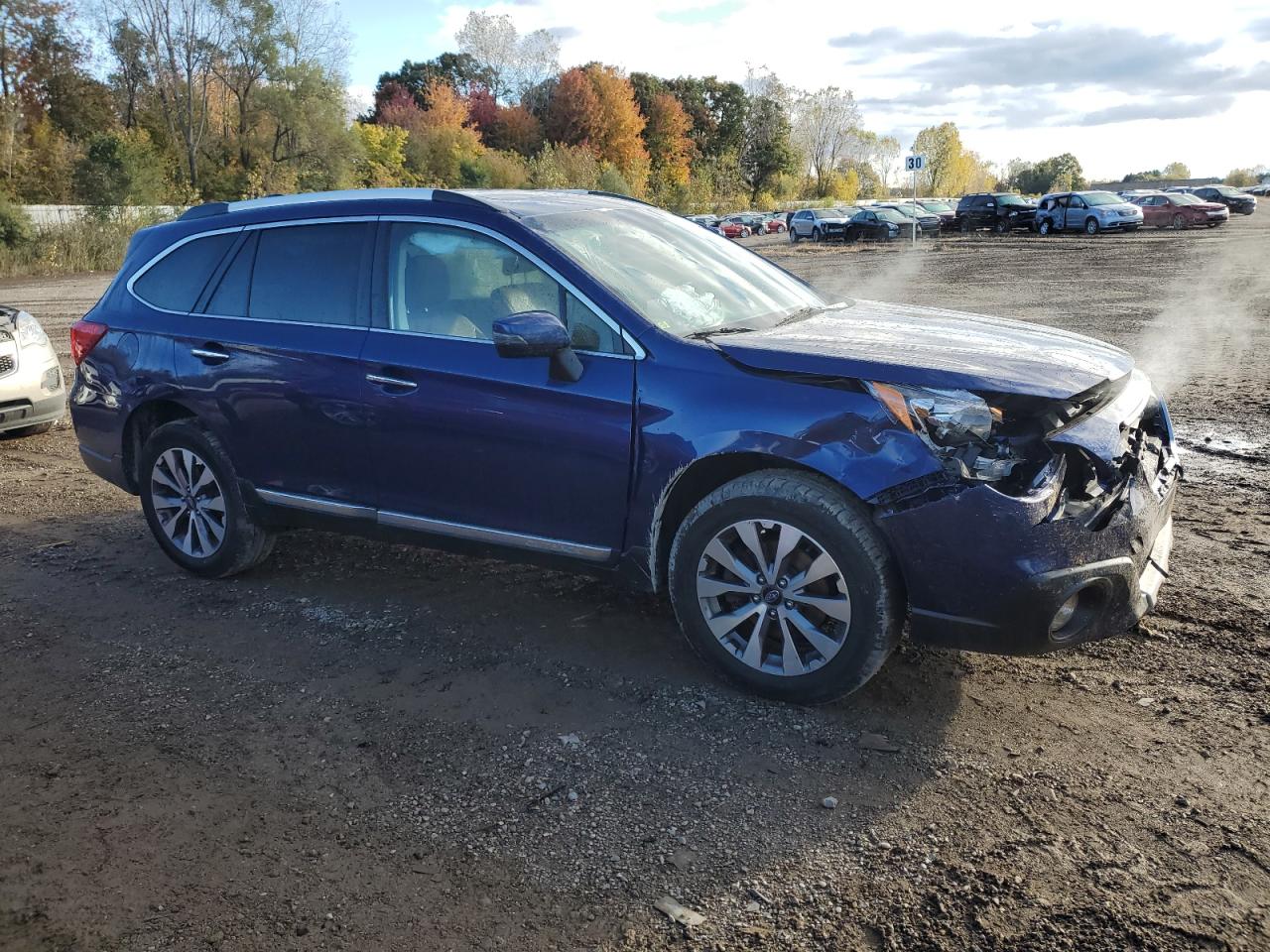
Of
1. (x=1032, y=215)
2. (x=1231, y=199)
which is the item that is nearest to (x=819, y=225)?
(x=1032, y=215)

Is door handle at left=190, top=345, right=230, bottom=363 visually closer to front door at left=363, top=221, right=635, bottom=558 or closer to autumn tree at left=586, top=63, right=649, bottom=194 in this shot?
front door at left=363, top=221, right=635, bottom=558

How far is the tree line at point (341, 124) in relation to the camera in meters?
47.5

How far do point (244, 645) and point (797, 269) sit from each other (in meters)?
25.4

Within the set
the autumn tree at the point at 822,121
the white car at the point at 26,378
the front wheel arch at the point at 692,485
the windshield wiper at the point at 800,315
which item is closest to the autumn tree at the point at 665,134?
the autumn tree at the point at 822,121

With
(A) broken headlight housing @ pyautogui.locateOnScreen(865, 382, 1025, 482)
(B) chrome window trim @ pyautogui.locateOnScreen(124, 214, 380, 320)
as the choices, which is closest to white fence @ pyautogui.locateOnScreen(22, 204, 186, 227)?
(B) chrome window trim @ pyautogui.locateOnScreen(124, 214, 380, 320)

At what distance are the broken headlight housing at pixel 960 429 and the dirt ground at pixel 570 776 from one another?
0.93 m

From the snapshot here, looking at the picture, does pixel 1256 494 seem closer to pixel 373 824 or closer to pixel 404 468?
pixel 404 468

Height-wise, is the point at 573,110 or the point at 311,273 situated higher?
the point at 573,110

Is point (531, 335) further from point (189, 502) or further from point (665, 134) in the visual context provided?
point (665, 134)

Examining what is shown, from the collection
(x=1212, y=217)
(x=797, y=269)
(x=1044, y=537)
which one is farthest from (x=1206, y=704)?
(x=1212, y=217)

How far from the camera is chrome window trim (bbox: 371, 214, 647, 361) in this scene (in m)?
3.98

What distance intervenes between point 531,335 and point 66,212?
3792 centimetres

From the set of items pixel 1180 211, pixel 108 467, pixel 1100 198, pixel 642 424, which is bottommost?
pixel 108 467

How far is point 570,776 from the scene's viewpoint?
3.44m
